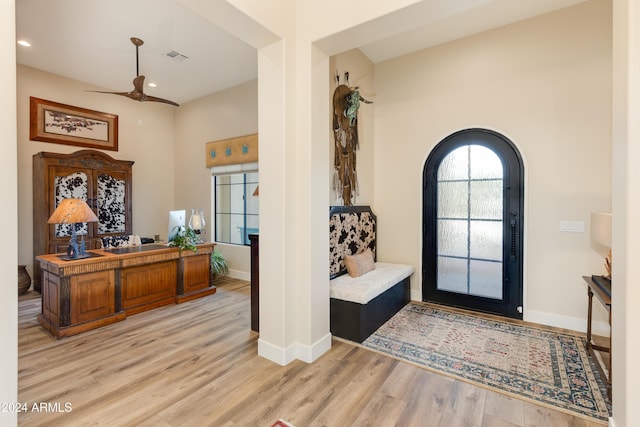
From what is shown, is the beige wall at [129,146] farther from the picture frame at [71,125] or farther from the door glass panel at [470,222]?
the door glass panel at [470,222]

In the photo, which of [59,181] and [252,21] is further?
[59,181]

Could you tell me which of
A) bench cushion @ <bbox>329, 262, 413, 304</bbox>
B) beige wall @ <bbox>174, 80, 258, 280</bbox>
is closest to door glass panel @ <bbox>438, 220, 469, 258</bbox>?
bench cushion @ <bbox>329, 262, 413, 304</bbox>

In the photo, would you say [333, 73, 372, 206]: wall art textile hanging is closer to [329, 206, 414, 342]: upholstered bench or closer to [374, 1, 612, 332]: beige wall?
[329, 206, 414, 342]: upholstered bench

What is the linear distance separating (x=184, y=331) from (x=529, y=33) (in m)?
5.10

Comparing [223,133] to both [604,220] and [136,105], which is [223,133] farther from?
[604,220]

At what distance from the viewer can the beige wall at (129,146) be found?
15.6 feet

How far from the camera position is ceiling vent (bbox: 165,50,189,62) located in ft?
14.4

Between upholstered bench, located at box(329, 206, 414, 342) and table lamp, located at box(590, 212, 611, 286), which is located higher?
table lamp, located at box(590, 212, 611, 286)

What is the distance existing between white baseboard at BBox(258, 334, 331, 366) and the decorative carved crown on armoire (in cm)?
428

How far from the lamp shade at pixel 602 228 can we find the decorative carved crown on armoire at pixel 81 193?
6787mm

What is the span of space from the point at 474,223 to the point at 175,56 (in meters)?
4.84

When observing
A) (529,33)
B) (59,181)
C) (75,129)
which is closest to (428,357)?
(529,33)

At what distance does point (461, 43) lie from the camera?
12.6 feet

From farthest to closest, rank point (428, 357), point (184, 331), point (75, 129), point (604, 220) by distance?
point (75, 129), point (184, 331), point (428, 357), point (604, 220)
